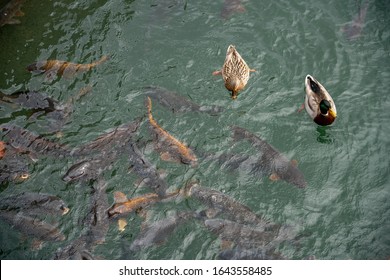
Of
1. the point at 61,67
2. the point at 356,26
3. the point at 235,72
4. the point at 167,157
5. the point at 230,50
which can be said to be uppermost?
the point at 61,67

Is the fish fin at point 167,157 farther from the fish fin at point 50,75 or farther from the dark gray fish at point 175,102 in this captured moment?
the fish fin at point 50,75

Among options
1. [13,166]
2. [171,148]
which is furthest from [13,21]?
[171,148]

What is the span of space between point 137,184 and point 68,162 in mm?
1195

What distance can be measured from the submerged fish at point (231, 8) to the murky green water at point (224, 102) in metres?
0.08

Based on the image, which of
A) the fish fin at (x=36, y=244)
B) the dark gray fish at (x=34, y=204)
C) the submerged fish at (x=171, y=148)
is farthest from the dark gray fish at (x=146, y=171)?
the fish fin at (x=36, y=244)

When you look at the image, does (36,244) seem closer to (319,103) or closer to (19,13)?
(319,103)

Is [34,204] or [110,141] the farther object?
[110,141]

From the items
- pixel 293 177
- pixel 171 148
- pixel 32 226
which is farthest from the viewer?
pixel 171 148

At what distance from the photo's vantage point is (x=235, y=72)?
7094mm

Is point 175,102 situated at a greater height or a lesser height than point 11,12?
lesser

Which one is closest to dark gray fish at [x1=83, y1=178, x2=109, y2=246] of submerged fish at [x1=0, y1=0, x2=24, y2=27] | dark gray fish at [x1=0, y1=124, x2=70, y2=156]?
dark gray fish at [x1=0, y1=124, x2=70, y2=156]

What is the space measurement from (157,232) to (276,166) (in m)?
1.96

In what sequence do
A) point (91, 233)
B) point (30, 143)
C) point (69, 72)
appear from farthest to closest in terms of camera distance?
1. point (69, 72)
2. point (30, 143)
3. point (91, 233)

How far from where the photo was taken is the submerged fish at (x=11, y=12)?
356 inches
